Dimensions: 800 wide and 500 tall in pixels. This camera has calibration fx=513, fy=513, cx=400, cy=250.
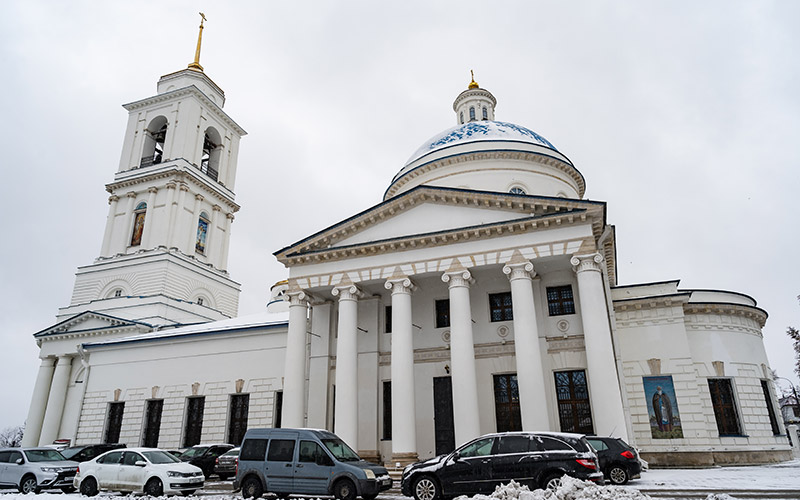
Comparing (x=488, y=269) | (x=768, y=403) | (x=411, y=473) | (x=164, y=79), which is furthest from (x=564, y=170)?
(x=164, y=79)

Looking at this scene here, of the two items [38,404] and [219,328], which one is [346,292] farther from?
[38,404]

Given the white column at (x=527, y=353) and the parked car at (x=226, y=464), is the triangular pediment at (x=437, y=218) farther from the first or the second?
the parked car at (x=226, y=464)

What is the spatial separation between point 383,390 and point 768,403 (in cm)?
1600

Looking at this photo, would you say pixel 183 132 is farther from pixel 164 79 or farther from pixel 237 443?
pixel 237 443

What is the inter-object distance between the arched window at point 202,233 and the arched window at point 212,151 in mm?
4209

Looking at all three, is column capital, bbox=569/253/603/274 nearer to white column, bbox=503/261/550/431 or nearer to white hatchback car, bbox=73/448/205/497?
white column, bbox=503/261/550/431

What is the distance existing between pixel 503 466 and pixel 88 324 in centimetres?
3086

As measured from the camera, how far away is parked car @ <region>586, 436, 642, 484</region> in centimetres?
1269

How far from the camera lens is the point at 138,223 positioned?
39.8 metres

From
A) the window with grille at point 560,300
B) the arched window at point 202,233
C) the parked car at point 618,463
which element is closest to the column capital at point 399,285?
the window with grille at point 560,300

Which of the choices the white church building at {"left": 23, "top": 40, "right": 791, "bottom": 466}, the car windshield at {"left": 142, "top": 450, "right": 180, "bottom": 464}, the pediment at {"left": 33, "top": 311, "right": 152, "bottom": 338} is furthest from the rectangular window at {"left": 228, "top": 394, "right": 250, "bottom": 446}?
the car windshield at {"left": 142, "top": 450, "right": 180, "bottom": 464}

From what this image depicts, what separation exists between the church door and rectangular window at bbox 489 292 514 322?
314cm

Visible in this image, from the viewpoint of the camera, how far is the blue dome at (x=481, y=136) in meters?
27.2

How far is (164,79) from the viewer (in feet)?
144
